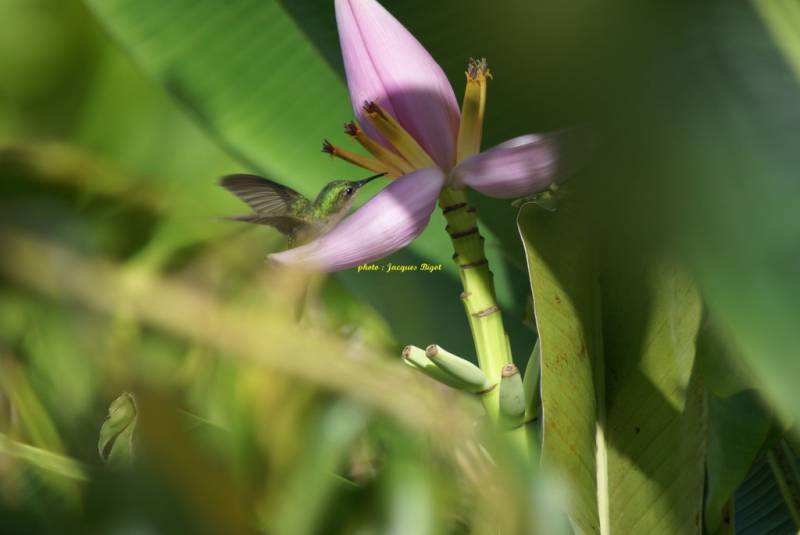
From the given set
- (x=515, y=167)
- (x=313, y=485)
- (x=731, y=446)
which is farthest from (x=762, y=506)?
(x=313, y=485)

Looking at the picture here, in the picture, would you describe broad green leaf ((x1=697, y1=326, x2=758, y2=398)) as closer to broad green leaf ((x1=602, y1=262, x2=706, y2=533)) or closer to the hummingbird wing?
broad green leaf ((x1=602, y1=262, x2=706, y2=533))

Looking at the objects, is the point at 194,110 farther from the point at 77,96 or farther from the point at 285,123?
the point at 77,96

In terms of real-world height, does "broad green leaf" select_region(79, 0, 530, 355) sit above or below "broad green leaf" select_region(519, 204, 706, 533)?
above

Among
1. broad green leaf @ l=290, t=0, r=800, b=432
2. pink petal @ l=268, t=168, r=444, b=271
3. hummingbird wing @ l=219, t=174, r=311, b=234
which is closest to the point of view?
broad green leaf @ l=290, t=0, r=800, b=432

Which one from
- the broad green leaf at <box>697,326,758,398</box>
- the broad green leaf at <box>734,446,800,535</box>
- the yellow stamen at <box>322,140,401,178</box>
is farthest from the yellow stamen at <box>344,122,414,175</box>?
the broad green leaf at <box>734,446,800,535</box>

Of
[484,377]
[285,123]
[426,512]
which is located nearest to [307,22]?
[285,123]

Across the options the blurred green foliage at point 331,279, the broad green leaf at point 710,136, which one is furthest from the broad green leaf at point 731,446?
the broad green leaf at point 710,136
